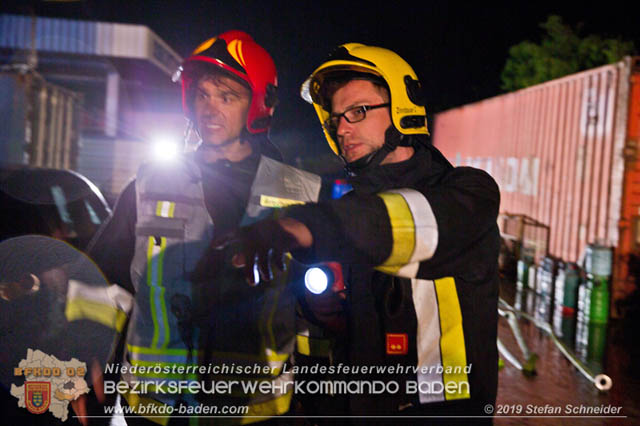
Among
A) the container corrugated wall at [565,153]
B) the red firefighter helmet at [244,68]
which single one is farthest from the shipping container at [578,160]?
the red firefighter helmet at [244,68]

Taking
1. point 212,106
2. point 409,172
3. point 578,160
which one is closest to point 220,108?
point 212,106

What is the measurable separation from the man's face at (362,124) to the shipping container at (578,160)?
333 inches

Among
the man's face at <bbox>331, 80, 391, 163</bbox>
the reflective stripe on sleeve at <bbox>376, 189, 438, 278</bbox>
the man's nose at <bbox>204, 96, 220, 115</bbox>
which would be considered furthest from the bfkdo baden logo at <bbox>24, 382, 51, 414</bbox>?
the reflective stripe on sleeve at <bbox>376, 189, 438, 278</bbox>

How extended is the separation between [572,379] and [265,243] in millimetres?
5918

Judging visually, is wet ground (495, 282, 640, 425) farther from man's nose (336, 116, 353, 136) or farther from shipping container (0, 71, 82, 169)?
shipping container (0, 71, 82, 169)

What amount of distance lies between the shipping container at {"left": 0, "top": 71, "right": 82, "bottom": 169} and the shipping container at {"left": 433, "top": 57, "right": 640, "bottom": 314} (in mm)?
11379

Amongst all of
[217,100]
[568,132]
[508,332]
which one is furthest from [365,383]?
[568,132]

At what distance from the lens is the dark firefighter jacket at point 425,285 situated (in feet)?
5.04

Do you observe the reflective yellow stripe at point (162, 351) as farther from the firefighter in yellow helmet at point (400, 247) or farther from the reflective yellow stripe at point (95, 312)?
the firefighter in yellow helmet at point (400, 247)

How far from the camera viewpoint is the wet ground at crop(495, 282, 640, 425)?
16.7ft

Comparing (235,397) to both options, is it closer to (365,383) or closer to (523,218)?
(365,383)

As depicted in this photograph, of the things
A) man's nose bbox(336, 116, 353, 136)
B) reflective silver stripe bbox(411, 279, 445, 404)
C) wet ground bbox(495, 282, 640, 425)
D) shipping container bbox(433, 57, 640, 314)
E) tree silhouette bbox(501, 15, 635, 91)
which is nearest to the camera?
reflective silver stripe bbox(411, 279, 445, 404)

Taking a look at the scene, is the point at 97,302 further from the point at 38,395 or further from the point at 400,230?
the point at 400,230

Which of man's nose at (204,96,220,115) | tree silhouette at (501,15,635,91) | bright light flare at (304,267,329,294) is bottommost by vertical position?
bright light flare at (304,267,329,294)
